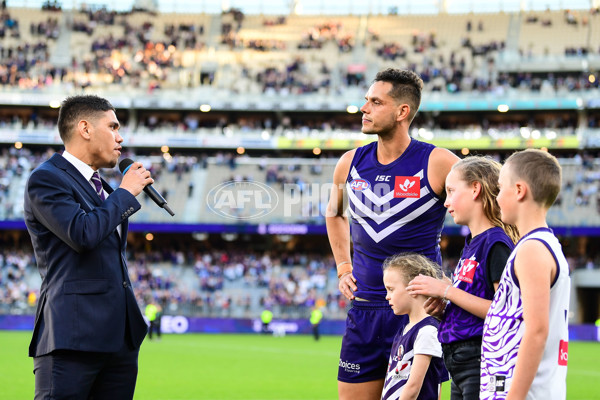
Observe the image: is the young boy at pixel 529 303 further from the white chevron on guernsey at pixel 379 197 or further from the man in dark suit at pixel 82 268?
the man in dark suit at pixel 82 268

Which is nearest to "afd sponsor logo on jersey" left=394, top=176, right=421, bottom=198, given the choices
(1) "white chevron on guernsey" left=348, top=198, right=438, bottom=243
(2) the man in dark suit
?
(1) "white chevron on guernsey" left=348, top=198, right=438, bottom=243

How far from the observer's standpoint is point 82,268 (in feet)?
14.9

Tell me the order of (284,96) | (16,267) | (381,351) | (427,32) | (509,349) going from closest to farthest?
(509,349) → (381,351) → (16,267) → (284,96) → (427,32)

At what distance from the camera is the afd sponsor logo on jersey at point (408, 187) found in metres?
5.27

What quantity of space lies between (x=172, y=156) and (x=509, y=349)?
1808 inches

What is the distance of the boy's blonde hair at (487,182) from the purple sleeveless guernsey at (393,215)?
79 centimetres

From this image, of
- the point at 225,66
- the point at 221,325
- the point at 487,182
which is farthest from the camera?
the point at 225,66

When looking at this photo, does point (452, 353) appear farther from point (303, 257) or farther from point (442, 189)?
point (303, 257)

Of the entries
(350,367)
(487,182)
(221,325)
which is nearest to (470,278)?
(487,182)


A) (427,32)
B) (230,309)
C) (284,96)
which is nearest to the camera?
(230,309)

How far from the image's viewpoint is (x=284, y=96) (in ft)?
156

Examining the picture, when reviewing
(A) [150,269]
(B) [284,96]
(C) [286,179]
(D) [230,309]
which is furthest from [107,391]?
(B) [284,96]

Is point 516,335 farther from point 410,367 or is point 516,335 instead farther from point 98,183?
point 98,183

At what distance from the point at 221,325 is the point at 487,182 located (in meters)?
28.5
